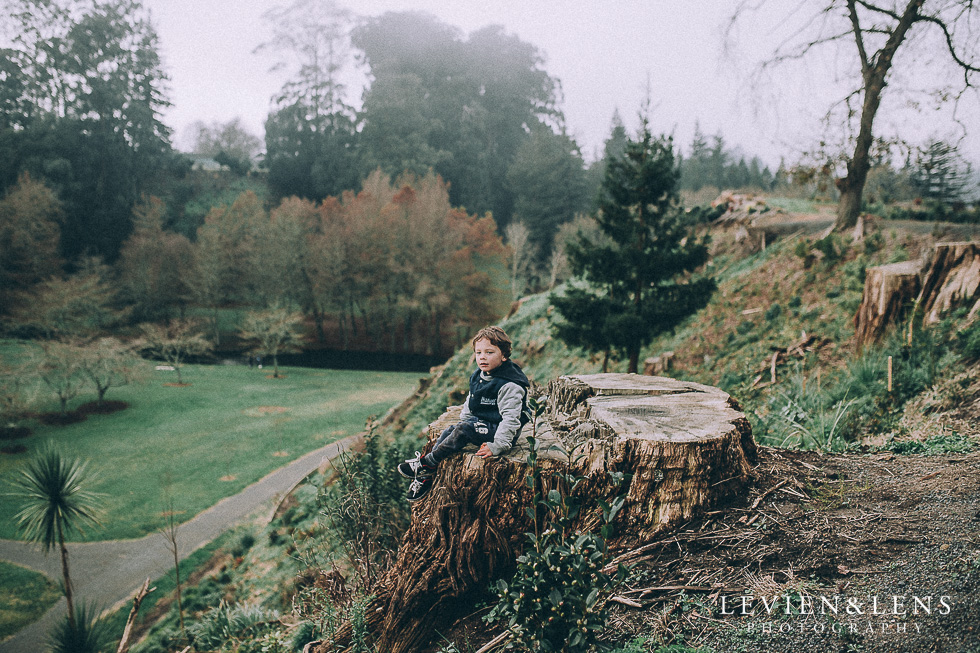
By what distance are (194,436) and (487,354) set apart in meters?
→ 16.0

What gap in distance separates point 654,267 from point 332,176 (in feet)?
137

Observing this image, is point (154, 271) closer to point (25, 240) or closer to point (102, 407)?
point (25, 240)

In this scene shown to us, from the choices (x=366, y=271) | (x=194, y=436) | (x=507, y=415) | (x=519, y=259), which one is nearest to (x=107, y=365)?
(x=194, y=436)

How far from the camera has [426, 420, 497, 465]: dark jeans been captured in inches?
104

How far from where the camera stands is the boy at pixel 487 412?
2572 millimetres

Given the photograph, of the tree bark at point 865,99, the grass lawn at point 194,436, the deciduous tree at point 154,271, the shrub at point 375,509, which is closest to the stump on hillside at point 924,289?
the tree bark at point 865,99

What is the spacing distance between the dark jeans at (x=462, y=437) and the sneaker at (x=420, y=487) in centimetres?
22

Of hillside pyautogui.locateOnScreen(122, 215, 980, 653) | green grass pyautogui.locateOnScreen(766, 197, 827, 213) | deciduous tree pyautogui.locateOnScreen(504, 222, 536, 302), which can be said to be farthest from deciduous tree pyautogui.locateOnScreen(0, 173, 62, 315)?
green grass pyautogui.locateOnScreen(766, 197, 827, 213)

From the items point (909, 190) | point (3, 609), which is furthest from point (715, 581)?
point (909, 190)

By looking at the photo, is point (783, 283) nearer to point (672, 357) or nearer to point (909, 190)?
point (672, 357)

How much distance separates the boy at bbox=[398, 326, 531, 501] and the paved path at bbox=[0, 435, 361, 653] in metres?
5.60

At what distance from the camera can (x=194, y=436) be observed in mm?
15148

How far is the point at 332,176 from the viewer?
43.7 metres

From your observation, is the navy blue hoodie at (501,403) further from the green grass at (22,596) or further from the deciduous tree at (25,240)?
the deciduous tree at (25,240)
